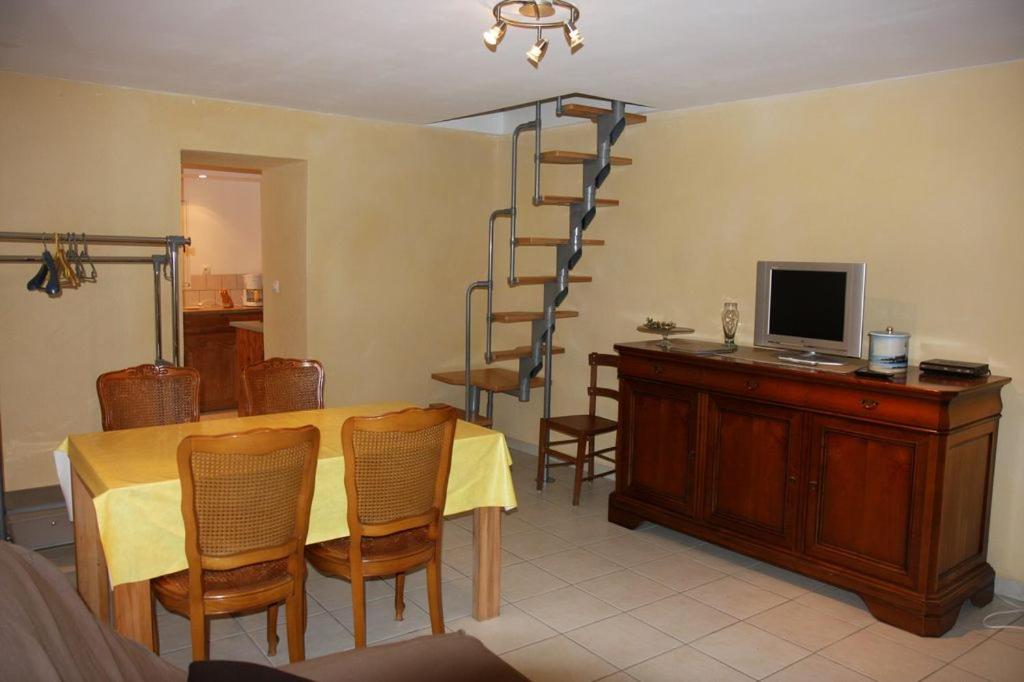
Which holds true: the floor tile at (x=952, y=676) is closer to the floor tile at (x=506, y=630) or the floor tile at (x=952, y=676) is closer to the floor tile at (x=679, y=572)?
the floor tile at (x=679, y=572)

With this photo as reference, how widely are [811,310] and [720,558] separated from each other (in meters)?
1.38

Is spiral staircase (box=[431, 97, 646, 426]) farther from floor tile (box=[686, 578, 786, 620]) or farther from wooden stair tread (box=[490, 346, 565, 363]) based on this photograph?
floor tile (box=[686, 578, 786, 620])

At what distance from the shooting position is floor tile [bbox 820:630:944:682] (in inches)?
121

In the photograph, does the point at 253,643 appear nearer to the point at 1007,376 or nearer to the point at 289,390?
the point at 289,390

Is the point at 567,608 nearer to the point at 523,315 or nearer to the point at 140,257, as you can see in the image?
the point at 523,315

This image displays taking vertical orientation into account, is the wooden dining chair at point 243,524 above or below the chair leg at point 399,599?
above

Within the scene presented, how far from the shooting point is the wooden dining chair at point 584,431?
5.01 m

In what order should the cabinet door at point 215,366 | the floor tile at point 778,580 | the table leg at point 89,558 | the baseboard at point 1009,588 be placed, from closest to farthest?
the table leg at point 89,558
the baseboard at point 1009,588
the floor tile at point 778,580
the cabinet door at point 215,366

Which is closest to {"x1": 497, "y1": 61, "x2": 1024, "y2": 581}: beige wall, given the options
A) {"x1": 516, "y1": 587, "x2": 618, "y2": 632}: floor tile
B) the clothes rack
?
{"x1": 516, "y1": 587, "x2": 618, "y2": 632}: floor tile

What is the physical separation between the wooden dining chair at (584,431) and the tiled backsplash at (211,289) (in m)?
4.22

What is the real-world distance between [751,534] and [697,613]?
640 millimetres

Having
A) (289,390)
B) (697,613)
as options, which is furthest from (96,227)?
(697,613)

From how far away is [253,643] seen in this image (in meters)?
3.21

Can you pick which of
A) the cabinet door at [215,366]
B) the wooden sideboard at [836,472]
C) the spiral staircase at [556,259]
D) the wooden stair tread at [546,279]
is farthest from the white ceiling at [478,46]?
the cabinet door at [215,366]
